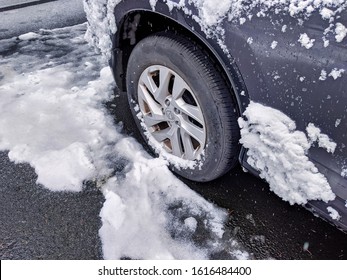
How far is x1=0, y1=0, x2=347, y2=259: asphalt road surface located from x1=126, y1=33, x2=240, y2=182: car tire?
10.6 inches

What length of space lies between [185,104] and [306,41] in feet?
2.47

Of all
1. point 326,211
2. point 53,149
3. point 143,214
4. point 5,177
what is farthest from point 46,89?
point 326,211

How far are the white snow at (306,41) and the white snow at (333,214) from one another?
2.21ft

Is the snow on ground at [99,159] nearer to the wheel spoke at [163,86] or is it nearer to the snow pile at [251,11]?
the wheel spoke at [163,86]

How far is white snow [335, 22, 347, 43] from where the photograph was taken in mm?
1148

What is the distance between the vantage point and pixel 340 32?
1.16 metres

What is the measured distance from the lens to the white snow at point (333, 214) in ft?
4.71

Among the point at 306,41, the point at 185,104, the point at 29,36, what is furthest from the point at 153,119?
the point at 29,36

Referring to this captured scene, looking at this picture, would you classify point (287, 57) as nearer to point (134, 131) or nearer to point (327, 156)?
point (327, 156)

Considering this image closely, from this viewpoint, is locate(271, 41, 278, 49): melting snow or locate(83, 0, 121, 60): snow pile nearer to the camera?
locate(271, 41, 278, 49): melting snow

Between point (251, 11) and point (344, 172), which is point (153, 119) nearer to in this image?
point (251, 11)

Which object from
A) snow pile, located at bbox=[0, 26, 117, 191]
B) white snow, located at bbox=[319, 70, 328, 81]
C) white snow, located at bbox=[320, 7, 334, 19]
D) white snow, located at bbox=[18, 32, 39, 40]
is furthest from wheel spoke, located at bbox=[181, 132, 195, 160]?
white snow, located at bbox=[18, 32, 39, 40]

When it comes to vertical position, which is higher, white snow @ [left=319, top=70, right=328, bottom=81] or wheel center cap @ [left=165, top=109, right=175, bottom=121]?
white snow @ [left=319, top=70, right=328, bottom=81]

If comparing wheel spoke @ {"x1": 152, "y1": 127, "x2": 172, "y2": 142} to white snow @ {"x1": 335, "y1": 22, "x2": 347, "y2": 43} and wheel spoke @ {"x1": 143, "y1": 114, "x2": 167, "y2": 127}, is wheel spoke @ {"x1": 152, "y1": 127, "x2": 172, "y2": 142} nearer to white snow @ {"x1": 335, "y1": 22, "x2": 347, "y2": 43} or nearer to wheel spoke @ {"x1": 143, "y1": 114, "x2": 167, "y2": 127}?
wheel spoke @ {"x1": 143, "y1": 114, "x2": 167, "y2": 127}
